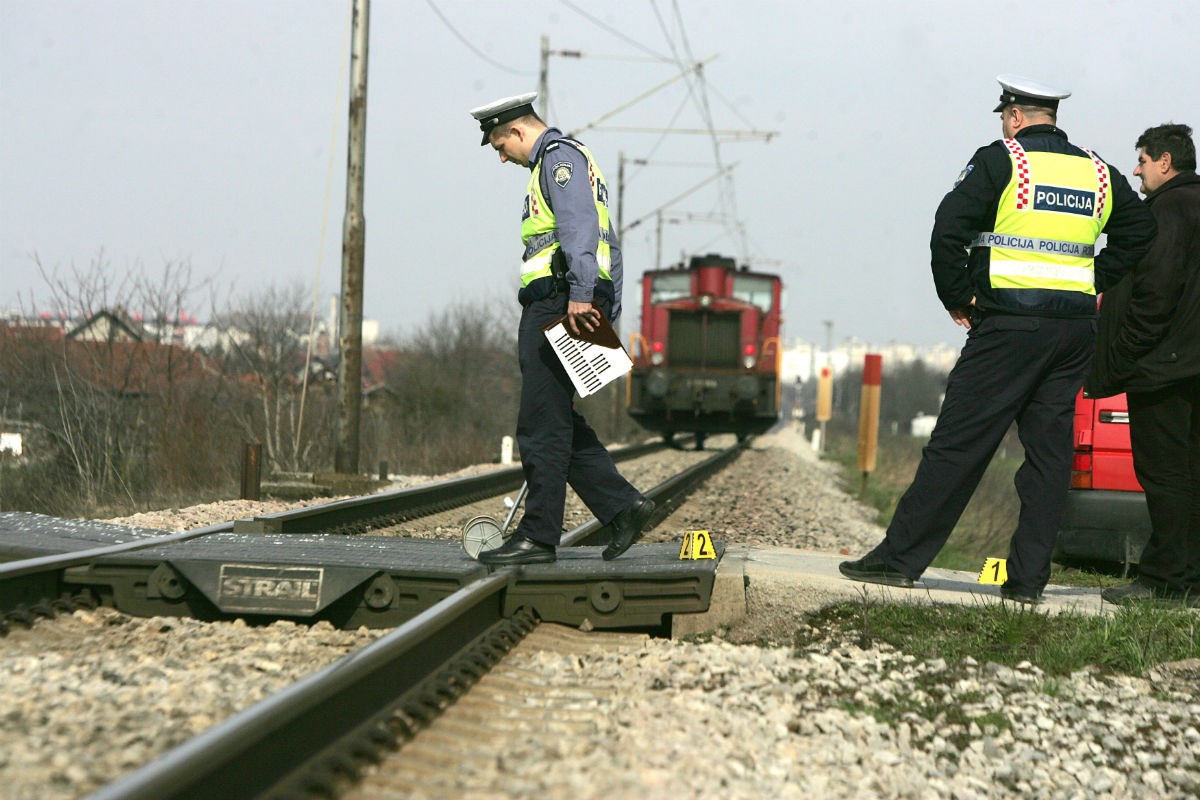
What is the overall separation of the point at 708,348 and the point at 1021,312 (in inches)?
723

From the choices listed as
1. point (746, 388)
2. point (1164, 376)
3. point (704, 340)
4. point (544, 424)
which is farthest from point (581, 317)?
point (704, 340)

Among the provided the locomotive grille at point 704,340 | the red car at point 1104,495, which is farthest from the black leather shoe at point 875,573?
the locomotive grille at point 704,340

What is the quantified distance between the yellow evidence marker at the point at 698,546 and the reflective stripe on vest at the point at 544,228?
3.45 feet

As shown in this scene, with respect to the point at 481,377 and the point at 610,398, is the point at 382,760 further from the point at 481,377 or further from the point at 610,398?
the point at 481,377

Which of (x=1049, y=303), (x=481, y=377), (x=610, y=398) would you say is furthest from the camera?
(x=481, y=377)

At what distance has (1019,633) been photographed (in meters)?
4.53

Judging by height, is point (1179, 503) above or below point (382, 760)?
above

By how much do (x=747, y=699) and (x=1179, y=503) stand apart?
110 inches

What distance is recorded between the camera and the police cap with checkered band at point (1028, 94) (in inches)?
201

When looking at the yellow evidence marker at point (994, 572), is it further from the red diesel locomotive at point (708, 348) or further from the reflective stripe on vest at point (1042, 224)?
the red diesel locomotive at point (708, 348)

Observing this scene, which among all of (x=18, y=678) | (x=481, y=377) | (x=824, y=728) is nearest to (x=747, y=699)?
(x=824, y=728)

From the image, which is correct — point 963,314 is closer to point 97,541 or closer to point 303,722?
point 303,722

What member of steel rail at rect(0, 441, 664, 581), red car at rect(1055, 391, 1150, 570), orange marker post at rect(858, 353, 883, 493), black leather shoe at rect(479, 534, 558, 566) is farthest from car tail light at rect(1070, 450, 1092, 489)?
orange marker post at rect(858, 353, 883, 493)

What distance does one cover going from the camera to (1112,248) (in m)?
5.22
